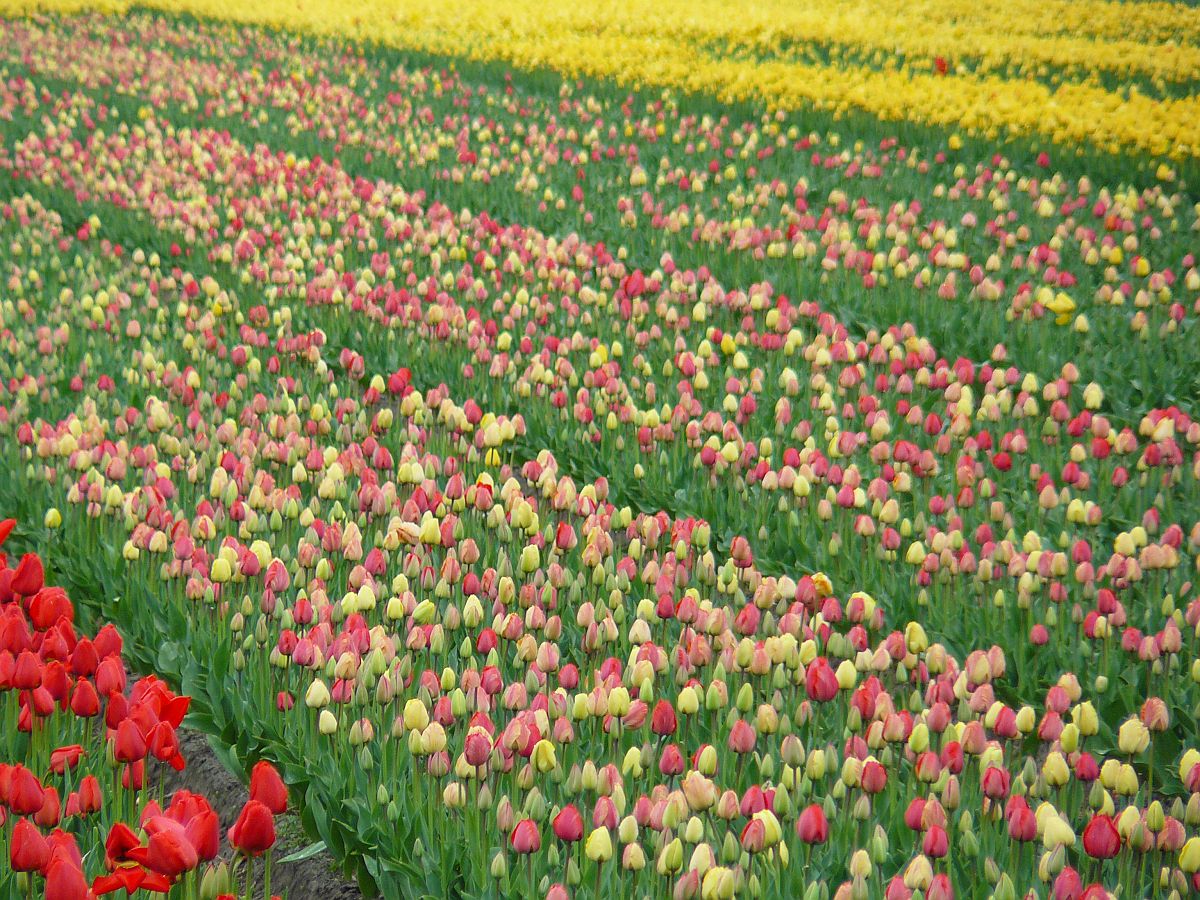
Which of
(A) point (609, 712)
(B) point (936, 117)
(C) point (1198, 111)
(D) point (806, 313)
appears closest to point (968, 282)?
(D) point (806, 313)

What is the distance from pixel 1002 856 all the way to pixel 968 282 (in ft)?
18.3

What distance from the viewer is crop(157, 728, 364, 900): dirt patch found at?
3361 mm

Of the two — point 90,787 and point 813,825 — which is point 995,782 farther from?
point 90,787

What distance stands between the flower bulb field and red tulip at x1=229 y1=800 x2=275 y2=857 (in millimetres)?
15

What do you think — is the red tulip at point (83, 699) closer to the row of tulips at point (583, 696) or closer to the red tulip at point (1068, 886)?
the row of tulips at point (583, 696)

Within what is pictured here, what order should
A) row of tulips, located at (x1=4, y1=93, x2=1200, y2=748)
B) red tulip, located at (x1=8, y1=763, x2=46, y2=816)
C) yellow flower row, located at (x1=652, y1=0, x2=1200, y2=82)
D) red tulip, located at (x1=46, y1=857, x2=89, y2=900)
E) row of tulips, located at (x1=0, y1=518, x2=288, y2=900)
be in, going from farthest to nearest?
yellow flower row, located at (x1=652, y1=0, x2=1200, y2=82)
row of tulips, located at (x1=4, y1=93, x2=1200, y2=748)
red tulip, located at (x1=8, y1=763, x2=46, y2=816)
row of tulips, located at (x1=0, y1=518, x2=288, y2=900)
red tulip, located at (x1=46, y1=857, x2=89, y2=900)

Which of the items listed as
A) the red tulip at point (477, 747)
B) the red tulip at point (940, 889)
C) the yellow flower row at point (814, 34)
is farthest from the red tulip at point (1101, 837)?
the yellow flower row at point (814, 34)

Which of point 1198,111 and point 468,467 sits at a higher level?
point 1198,111

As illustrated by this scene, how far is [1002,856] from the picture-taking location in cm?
296

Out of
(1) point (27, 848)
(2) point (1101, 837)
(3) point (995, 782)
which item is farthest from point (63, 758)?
(2) point (1101, 837)

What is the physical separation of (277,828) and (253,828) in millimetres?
1330

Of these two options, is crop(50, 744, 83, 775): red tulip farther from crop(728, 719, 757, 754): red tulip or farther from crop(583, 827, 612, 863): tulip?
crop(728, 719, 757, 754): red tulip

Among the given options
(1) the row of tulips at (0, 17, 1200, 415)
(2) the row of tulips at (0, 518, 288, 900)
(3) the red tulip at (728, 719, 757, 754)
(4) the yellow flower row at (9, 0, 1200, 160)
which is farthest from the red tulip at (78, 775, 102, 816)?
(4) the yellow flower row at (9, 0, 1200, 160)

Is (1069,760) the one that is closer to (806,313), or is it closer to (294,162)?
(806,313)
